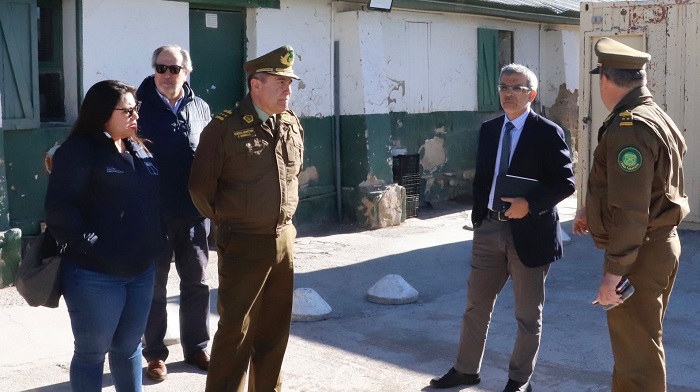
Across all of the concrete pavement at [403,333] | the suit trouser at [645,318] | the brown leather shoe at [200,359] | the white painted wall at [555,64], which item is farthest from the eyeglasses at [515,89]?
the white painted wall at [555,64]

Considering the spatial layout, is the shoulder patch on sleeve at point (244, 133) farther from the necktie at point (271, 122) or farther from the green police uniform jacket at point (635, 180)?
the green police uniform jacket at point (635, 180)

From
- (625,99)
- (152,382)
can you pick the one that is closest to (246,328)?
(152,382)

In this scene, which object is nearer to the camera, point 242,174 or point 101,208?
point 101,208

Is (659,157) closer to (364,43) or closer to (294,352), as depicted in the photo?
(294,352)

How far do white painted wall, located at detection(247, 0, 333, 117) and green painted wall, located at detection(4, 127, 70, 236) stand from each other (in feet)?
8.81

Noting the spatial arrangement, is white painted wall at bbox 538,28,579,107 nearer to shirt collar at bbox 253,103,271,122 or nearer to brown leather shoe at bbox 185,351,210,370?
brown leather shoe at bbox 185,351,210,370

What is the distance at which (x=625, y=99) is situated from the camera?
4.31m

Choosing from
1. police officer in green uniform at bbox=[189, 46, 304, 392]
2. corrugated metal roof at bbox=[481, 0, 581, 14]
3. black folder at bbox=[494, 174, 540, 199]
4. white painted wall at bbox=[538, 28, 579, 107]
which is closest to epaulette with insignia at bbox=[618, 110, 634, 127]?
black folder at bbox=[494, 174, 540, 199]

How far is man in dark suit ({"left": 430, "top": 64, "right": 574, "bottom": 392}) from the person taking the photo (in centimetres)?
512

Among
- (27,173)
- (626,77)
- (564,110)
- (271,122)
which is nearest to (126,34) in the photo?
(27,173)

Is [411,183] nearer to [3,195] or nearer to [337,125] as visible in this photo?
[337,125]

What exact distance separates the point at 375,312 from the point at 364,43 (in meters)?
4.52

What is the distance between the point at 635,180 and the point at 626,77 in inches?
20.7

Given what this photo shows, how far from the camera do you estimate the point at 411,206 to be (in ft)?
39.1
